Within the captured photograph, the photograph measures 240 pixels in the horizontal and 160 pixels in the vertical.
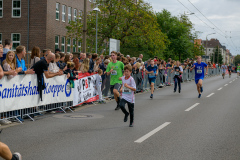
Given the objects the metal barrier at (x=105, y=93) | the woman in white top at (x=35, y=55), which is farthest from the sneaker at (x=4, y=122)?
the woman in white top at (x=35, y=55)

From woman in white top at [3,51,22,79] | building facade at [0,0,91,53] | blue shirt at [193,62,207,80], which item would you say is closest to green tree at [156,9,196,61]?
building facade at [0,0,91,53]

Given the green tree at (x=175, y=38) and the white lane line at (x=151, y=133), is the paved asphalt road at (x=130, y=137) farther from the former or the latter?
the green tree at (x=175, y=38)

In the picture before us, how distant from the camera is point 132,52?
138ft

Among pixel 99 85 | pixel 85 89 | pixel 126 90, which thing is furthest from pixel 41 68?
pixel 99 85

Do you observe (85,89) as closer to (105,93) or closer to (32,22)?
(105,93)

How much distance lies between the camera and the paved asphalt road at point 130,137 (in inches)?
254

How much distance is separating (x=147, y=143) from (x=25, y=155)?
7.68ft

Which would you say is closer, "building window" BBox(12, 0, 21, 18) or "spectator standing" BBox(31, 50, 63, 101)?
"spectator standing" BBox(31, 50, 63, 101)

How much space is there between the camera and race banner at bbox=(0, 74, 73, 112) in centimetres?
→ 958

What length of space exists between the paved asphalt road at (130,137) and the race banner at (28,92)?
550mm

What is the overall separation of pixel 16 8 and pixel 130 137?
36.1 meters

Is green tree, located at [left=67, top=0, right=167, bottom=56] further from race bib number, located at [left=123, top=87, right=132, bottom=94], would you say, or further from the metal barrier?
race bib number, located at [left=123, top=87, right=132, bottom=94]

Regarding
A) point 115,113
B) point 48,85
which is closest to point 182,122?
point 115,113

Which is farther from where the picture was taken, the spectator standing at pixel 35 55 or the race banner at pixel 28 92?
the spectator standing at pixel 35 55
